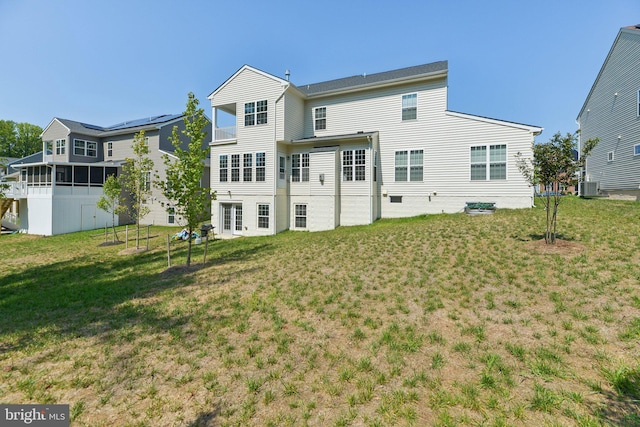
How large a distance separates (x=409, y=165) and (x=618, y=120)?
1614cm

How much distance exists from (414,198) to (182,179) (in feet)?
44.2

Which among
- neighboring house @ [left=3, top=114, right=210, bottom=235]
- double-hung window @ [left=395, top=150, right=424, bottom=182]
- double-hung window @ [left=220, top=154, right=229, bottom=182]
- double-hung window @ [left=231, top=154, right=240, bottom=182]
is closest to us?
double-hung window @ [left=395, top=150, right=424, bottom=182]

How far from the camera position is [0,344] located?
5.74 meters

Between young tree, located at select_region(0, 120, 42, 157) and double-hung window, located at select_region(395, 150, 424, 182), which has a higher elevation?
young tree, located at select_region(0, 120, 42, 157)

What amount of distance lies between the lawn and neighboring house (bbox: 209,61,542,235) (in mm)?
7423

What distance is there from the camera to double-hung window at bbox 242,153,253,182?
763 inches

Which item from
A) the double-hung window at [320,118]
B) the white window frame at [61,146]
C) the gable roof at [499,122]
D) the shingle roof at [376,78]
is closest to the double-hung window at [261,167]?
the double-hung window at [320,118]

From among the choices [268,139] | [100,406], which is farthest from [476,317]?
[268,139]

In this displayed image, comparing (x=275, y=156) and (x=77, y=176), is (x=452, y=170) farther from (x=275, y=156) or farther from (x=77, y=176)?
(x=77, y=176)

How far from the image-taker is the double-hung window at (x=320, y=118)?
2060 centimetres

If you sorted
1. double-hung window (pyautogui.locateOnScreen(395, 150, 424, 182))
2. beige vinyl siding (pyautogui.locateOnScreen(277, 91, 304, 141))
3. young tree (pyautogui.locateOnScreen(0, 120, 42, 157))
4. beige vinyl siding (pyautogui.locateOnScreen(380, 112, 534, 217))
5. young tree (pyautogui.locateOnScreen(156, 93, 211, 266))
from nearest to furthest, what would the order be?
young tree (pyautogui.locateOnScreen(156, 93, 211, 266)), beige vinyl siding (pyautogui.locateOnScreen(380, 112, 534, 217)), double-hung window (pyautogui.locateOnScreen(395, 150, 424, 182)), beige vinyl siding (pyautogui.locateOnScreen(277, 91, 304, 141)), young tree (pyautogui.locateOnScreen(0, 120, 42, 157))

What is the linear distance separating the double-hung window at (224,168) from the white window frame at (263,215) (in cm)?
345

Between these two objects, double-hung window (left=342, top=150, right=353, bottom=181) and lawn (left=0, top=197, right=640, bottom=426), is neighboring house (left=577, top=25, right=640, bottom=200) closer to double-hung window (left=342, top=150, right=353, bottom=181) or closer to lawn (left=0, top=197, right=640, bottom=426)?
lawn (left=0, top=197, right=640, bottom=426)

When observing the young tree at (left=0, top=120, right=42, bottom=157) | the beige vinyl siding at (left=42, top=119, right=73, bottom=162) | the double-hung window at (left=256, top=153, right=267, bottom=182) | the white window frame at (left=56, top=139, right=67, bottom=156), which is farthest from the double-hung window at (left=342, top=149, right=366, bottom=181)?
the young tree at (left=0, top=120, right=42, bottom=157)
